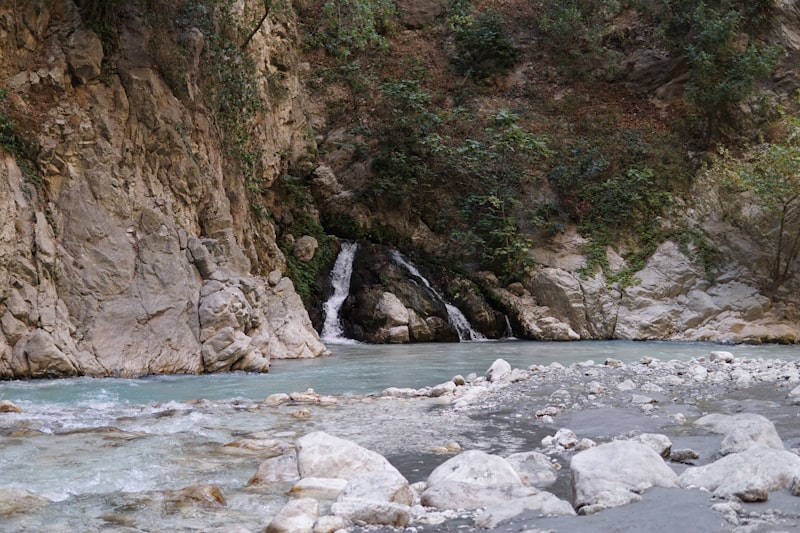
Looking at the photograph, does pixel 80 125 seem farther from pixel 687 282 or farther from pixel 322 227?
pixel 687 282

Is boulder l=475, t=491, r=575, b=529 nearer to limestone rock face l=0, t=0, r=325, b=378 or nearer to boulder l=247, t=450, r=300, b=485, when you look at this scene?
boulder l=247, t=450, r=300, b=485

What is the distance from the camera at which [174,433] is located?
5.86m

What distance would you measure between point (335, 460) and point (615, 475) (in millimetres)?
1719

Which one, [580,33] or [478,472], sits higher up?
[580,33]

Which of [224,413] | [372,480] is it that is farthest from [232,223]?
[372,480]

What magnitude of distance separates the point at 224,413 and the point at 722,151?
16.9m

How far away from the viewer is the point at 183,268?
36.8 ft

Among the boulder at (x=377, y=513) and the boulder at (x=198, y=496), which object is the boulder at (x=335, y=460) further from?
the boulder at (x=377, y=513)

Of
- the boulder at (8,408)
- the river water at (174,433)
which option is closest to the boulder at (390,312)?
the river water at (174,433)

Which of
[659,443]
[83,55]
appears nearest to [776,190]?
[659,443]

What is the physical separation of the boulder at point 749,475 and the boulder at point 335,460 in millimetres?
1759

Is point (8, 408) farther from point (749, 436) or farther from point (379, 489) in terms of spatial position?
point (749, 436)

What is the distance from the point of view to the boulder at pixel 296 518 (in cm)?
327

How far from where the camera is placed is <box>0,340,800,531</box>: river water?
3.72 m
